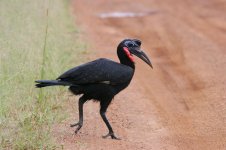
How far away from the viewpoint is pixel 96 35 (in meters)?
Result: 14.8

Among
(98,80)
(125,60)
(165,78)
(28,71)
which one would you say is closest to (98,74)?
(98,80)

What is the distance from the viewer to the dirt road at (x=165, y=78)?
7980 mm

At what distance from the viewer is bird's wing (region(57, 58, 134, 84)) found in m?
7.46

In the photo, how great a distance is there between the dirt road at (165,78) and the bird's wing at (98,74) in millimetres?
670

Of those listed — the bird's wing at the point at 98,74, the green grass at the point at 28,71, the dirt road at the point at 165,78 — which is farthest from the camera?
the dirt road at the point at 165,78

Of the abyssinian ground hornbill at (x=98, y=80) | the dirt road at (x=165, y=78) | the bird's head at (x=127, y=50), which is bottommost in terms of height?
the dirt road at (x=165, y=78)

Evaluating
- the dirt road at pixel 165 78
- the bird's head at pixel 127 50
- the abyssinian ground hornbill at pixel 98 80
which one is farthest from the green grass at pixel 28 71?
the bird's head at pixel 127 50

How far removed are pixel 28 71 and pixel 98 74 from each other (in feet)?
4.83

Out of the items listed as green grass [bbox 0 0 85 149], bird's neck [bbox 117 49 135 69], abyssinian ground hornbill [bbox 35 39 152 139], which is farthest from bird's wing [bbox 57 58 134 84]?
green grass [bbox 0 0 85 149]

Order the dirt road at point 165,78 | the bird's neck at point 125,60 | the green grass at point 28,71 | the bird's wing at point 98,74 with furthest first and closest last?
the dirt road at point 165,78, the bird's neck at point 125,60, the bird's wing at point 98,74, the green grass at point 28,71

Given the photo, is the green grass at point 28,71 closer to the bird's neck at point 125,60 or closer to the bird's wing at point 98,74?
the bird's wing at point 98,74

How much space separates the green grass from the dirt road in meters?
0.36

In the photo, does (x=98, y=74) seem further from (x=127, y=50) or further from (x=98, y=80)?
(x=127, y=50)

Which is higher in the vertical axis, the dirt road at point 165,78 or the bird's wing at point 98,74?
the bird's wing at point 98,74
